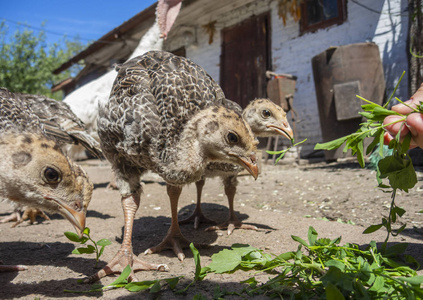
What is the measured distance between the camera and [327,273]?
6.10 feet

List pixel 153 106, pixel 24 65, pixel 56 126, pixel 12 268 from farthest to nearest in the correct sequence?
pixel 24 65 < pixel 56 126 < pixel 153 106 < pixel 12 268

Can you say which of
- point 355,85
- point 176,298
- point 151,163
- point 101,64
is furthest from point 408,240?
point 101,64

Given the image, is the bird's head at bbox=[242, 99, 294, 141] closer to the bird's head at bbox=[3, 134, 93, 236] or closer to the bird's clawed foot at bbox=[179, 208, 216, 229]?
the bird's clawed foot at bbox=[179, 208, 216, 229]

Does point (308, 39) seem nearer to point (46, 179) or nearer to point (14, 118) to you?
point (14, 118)

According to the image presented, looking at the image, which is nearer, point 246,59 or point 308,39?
point 308,39

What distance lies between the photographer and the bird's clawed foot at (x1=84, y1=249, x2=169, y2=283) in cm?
249

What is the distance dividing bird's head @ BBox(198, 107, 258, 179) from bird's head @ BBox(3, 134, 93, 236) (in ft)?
3.11

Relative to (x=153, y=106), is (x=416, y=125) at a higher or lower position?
lower

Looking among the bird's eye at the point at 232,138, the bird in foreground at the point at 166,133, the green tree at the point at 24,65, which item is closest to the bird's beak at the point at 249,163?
the bird in foreground at the point at 166,133

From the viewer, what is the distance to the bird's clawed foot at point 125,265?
249cm

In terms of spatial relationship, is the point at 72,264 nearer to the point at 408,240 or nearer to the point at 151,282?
the point at 151,282

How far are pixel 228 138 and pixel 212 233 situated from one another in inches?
59.3

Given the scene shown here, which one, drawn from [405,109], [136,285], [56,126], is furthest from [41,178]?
[56,126]

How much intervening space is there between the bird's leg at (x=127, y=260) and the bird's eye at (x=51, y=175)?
0.77m
